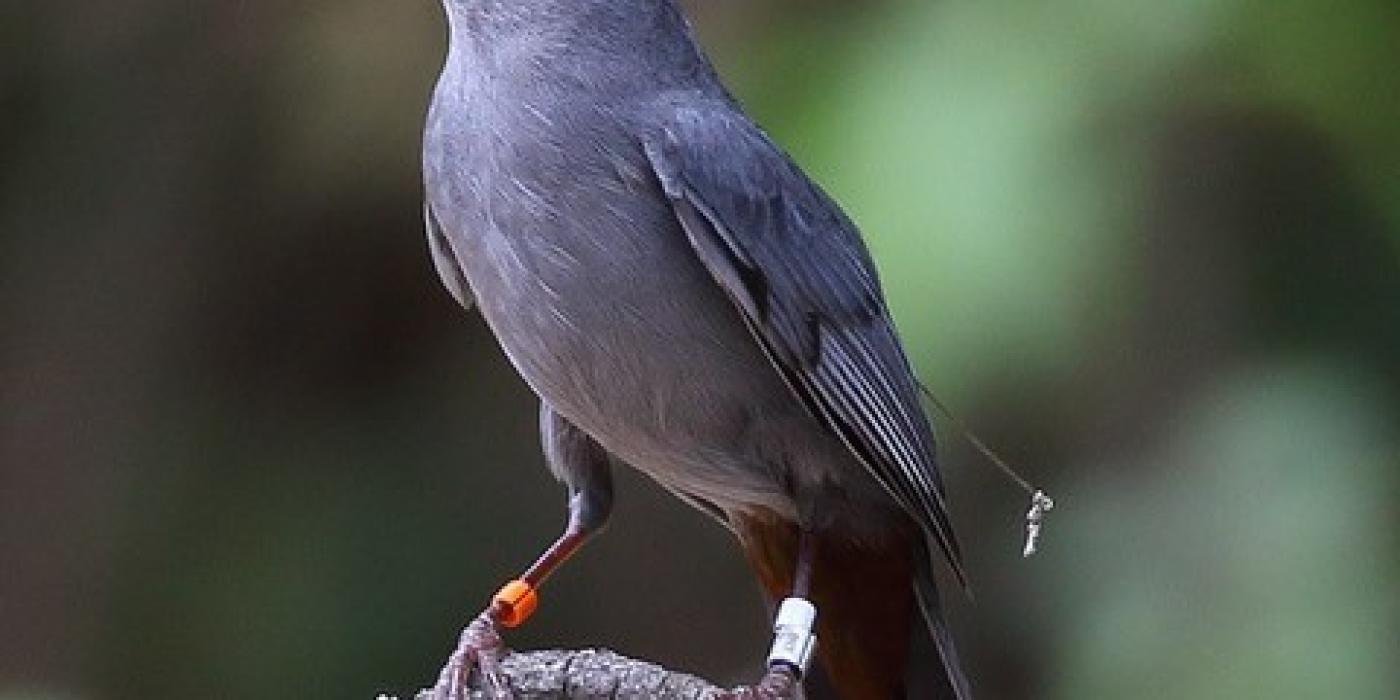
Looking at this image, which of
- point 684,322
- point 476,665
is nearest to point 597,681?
point 476,665

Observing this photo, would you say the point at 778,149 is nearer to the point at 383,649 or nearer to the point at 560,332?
the point at 560,332

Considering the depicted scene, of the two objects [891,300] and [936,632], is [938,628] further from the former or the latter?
[891,300]

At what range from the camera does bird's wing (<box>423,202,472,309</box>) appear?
170 cm

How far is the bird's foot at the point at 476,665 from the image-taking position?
1577mm

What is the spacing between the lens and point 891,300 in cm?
227

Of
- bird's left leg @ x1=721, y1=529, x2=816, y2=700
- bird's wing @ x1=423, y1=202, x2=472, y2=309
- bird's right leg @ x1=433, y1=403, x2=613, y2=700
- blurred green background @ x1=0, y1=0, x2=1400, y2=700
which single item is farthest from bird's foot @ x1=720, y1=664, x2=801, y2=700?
blurred green background @ x1=0, y1=0, x2=1400, y2=700

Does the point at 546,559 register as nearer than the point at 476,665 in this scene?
No

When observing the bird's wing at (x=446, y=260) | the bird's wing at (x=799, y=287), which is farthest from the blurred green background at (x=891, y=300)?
the bird's wing at (x=446, y=260)

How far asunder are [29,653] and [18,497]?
223 millimetres

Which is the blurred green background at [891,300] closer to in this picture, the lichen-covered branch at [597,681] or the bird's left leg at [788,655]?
the bird's left leg at [788,655]

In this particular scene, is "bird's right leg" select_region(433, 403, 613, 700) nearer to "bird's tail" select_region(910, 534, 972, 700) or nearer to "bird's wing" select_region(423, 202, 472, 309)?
"bird's wing" select_region(423, 202, 472, 309)

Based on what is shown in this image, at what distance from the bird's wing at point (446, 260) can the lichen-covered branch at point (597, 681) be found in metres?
0.32

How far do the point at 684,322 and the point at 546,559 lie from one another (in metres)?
0.21

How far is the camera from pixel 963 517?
9.32 ft
